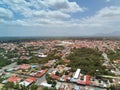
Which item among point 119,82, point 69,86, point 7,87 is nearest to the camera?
point 7,87

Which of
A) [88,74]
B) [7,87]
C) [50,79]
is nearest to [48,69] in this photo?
[50,79]

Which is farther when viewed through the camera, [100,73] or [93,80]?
[100,73]

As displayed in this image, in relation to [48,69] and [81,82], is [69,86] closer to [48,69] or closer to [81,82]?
[81,82]

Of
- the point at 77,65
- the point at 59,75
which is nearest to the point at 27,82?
the point at 59,75

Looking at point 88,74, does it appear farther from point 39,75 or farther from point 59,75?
point 39,75

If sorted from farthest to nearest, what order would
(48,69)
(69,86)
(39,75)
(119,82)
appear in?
1. (48,69)
2. (39,75)
3. (119,82)
4. (69,86)

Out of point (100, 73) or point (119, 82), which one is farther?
point (100, 73)

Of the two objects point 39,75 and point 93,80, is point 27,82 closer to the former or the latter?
point 39,75

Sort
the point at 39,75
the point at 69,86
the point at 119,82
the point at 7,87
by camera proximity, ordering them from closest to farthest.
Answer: the point at 7,87 < the point at 69,86 < the point at 119,82 < the point at 39,75

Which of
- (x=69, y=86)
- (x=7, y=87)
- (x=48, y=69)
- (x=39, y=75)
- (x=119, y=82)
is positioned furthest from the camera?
(x=48, y=69)
